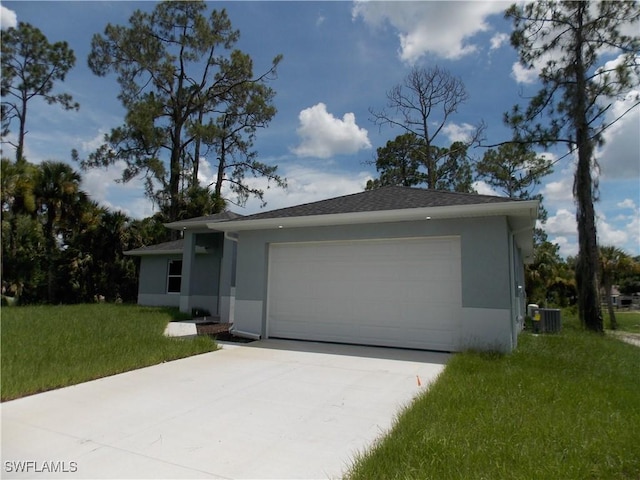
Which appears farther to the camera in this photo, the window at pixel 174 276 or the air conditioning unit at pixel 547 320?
the window at pixel 174 276

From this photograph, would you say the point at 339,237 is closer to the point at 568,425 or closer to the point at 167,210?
the point at 568,425

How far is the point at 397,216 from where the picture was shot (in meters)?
8.15

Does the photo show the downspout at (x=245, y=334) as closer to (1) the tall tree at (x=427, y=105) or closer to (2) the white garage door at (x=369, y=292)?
(2) the white garage door at (x=369, y=292)

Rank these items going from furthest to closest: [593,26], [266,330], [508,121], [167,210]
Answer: [167,210], [508,121], [593,26], [266,330]

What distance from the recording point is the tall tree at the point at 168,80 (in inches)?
922

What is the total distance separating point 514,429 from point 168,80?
26.6 meters

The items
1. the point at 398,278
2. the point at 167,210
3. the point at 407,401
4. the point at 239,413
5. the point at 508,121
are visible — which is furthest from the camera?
the point at 167,210

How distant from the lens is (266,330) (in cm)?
969

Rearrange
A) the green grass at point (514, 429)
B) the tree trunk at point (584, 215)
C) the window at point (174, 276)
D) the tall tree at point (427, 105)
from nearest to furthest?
the green grass at point (514, 429), the tree trunk at point (584, 215), the window at point (174, 276), the tall tree at point (427, 105)

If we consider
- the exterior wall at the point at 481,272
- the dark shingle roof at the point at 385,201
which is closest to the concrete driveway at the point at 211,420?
the exterior wall at the point at 481,272

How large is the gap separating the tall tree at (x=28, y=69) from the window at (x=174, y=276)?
14.8 meters

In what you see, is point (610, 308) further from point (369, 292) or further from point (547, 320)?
point (369, 292)

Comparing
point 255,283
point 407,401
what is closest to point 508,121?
point 255,283

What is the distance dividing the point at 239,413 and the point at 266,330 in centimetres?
532
